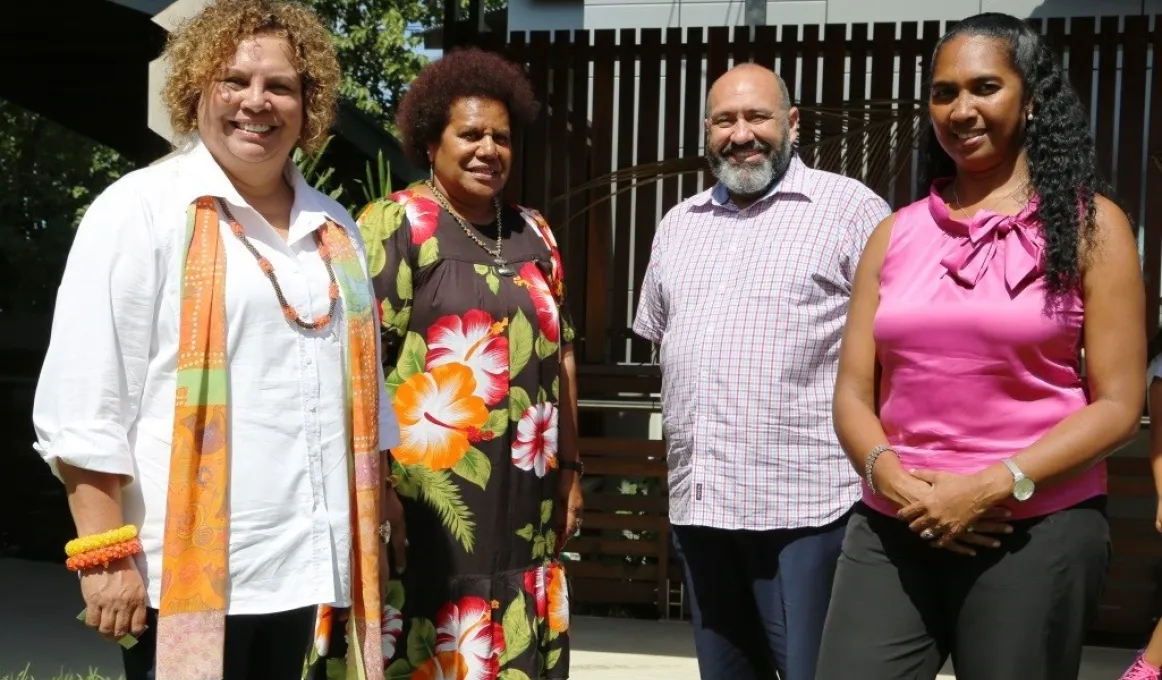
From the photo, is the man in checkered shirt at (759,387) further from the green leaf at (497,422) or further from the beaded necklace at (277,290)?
the beaded necklace at (277,290)

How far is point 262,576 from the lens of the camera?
2.55 m

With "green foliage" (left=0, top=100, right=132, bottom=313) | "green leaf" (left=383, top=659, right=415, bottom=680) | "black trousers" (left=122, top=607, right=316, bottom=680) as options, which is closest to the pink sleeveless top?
"black trousers" (left=122, top=607, right=316, bottom=680)

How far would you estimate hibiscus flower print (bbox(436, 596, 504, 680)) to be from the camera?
3.51 meters

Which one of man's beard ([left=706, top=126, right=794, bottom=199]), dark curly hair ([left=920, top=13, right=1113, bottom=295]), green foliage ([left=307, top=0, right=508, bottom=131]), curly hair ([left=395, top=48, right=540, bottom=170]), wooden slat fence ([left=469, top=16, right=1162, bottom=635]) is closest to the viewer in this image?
dark curly hair ([left=920, top=13, right=1113, bottom=295])

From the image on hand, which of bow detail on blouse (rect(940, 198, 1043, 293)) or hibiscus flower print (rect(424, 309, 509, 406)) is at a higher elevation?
bow detail on blouse (rect(940, 198, 1043, 293))

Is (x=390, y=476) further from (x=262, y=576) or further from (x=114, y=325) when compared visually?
(x=114, y=325)

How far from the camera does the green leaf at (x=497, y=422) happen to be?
3523 millimetres

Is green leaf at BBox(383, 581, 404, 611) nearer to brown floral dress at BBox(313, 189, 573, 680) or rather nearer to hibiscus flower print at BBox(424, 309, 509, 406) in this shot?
brown floral dress at BBox(313, 189, 573, 680)

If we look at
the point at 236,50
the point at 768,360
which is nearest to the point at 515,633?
the point at 768,360

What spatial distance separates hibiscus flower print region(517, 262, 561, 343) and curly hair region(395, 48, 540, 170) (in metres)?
0.44

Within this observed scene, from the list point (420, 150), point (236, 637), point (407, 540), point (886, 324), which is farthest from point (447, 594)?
point (886, 324)

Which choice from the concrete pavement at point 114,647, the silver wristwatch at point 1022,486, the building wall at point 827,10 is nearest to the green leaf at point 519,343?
the silver wristwatch at point 1022,486

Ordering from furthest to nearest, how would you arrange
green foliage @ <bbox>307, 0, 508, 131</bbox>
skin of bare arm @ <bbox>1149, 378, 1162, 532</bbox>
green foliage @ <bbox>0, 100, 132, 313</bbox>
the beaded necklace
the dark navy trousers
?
green foliage @ <bbox>307, 0, 508, 131</bbox>
green foliage @ <bbox>0, 100, 132, 313</bbox>
skin of bare arm @ <bbox>1149, 378, 1162, 532</bbox>
the dark navy trousers
the beaded necklace

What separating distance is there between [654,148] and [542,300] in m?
3.46
